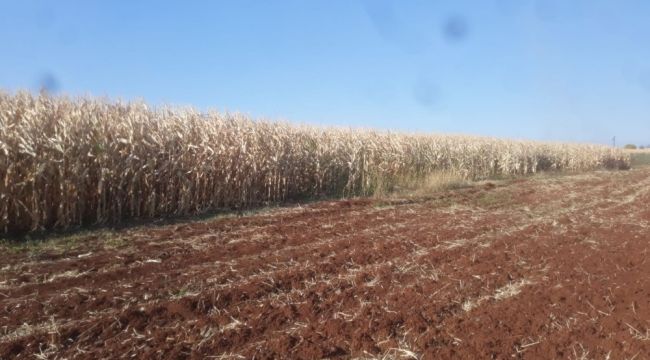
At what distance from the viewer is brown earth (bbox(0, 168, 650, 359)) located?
3.83m

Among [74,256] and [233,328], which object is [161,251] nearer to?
[74,256]

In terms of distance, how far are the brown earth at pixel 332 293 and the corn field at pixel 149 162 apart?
1.06 metres

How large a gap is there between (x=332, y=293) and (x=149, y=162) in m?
6.03

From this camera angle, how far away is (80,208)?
8.73 metres

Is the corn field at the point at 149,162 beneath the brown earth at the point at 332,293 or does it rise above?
above

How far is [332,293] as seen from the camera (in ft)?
16.4

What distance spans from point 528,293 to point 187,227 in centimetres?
601

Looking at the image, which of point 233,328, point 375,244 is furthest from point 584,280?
point 233,328

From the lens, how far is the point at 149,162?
969 centimetres

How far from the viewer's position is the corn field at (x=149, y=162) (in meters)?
8.12

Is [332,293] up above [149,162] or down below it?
below

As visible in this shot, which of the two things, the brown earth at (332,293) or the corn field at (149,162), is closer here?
the brown earth at (332,293)

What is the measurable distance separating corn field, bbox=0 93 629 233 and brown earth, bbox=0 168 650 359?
1057 mm

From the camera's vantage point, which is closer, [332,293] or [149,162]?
[332,293]
